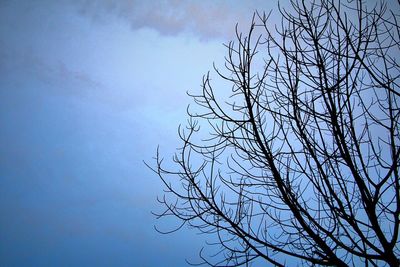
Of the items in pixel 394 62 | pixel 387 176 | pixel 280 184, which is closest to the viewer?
pixel 387 176

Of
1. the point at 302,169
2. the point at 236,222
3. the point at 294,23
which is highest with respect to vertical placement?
the point at 294,23

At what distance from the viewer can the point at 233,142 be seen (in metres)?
2.81

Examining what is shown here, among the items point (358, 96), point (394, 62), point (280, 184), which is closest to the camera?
point (280, 184)

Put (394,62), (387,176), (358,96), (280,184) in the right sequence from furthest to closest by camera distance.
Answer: (394,62), (358,96), (280,184), (387,176)

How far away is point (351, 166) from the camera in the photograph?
7.15ft

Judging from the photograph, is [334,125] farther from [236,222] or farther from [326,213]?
[236,222]

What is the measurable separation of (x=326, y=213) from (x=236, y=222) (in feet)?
2.36

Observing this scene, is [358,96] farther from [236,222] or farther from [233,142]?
[236,222]

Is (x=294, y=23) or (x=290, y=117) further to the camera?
(x=294, y=23)

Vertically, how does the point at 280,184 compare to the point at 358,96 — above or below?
below

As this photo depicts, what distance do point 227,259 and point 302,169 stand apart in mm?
960

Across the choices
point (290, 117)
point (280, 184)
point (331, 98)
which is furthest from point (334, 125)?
point (280, 184)

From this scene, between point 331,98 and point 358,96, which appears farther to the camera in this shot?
point 358,96

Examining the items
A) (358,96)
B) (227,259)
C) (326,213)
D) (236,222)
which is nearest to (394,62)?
(358,96)
